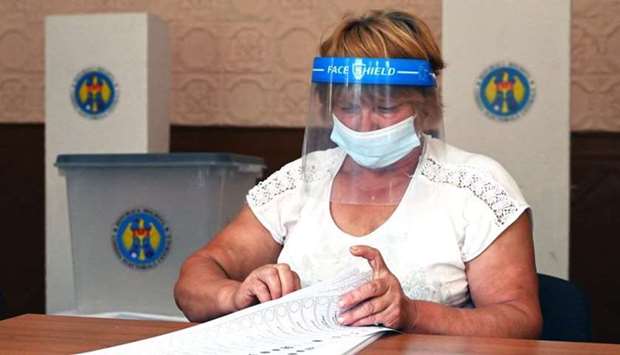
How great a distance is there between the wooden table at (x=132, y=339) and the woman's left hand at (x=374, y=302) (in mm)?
41

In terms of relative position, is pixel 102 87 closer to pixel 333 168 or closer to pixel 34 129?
pixel 34 129

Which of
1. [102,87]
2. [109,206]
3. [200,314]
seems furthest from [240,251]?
[102,87]

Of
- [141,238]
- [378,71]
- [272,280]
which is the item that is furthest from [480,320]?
[141,238]

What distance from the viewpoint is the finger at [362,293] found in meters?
1.58

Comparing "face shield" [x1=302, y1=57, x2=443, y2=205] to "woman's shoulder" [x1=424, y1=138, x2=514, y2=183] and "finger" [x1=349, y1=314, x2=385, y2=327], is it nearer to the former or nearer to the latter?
"woman's shoulder" [x1=424, y1=138, x2=514, y2=183]

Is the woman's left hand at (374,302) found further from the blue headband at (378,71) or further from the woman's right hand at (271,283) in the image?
the blue headband at (378,71)

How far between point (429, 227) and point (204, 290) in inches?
18.2

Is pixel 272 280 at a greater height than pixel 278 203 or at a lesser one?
lesser

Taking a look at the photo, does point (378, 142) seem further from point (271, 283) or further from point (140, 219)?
point (140, 219)

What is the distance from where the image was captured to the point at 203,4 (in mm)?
4438

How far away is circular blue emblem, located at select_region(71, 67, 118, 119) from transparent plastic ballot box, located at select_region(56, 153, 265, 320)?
0.51m

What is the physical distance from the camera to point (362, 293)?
1584 mm

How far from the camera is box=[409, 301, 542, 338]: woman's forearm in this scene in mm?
1686

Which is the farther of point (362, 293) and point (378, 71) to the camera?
point (378, 71)
